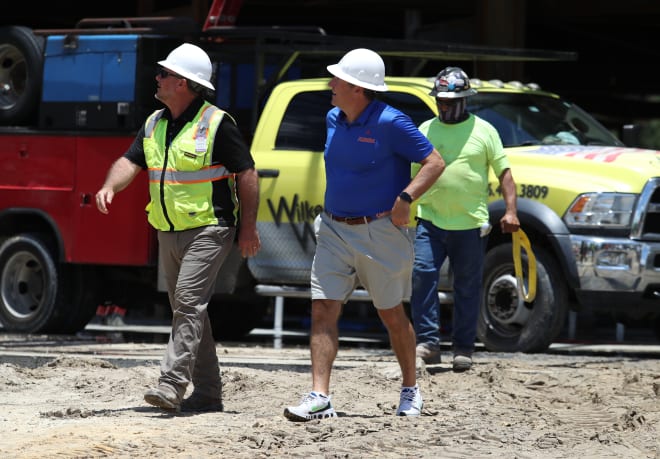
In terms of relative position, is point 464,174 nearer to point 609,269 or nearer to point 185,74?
point 609,269

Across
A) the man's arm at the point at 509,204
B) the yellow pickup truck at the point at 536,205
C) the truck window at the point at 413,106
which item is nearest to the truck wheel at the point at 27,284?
the yellow pickup truck at the point at 536,205

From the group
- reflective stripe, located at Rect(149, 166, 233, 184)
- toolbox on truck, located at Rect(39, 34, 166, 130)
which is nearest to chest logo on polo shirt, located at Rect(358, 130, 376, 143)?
reflective stripe, located at Rect(149, 166, 233, 184)

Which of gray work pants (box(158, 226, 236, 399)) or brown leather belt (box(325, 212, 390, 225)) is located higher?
brown leather belt (box(325, 212, 390, 225))

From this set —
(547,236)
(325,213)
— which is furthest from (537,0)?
(325,213)

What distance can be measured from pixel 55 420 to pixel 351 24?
1740 centimetres

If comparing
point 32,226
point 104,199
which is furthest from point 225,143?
point 32,226

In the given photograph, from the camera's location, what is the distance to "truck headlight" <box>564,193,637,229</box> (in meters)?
11.8

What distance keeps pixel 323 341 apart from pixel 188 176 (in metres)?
1.18

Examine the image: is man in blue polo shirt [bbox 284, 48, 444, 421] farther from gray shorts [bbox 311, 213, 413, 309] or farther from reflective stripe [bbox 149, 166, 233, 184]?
reflective stripe [bbox 149, 166, 233, 184]

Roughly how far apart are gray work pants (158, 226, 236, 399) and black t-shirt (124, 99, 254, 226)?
0.11m

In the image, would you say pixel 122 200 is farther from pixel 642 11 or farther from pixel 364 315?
pixel 642 11

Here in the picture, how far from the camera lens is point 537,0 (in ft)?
64.4

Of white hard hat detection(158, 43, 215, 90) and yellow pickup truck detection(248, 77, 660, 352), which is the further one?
yellow pickup truck detection(248, 77, 660, 352)

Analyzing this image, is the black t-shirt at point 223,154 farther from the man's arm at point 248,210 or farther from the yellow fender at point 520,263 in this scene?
the yellow fender at point 520,263
